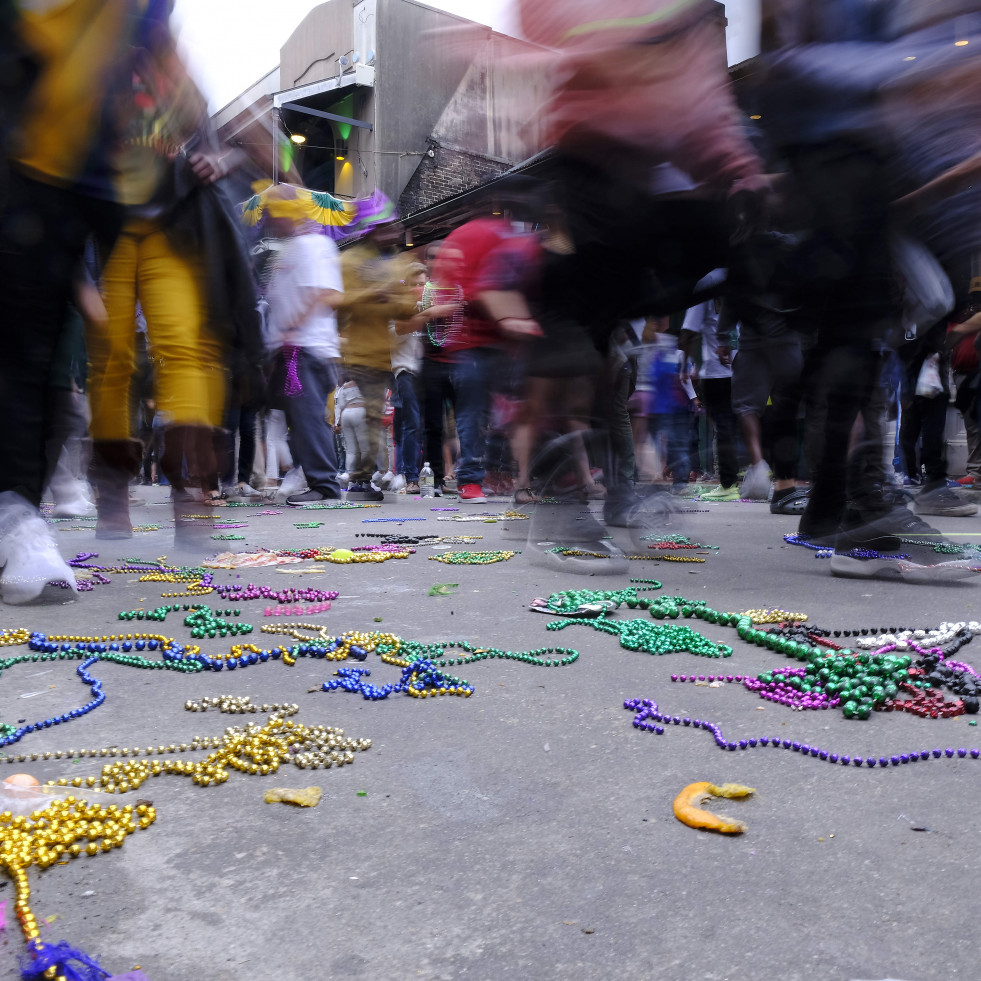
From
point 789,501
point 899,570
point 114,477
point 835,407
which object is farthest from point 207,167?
point 789,501

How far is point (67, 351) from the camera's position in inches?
188

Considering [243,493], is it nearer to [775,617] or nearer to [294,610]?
[294,610]

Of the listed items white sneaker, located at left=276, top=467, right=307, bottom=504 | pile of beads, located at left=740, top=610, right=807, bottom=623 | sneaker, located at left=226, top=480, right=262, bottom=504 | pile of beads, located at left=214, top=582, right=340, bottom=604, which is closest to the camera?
pile of beads, located at left=740, top=610, right=807, bottom=623

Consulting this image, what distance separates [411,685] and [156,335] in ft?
6.95

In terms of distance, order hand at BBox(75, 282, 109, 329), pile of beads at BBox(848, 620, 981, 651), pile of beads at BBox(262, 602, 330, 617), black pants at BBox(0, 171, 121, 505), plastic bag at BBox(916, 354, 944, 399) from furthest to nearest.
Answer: plastic bag at BBox(916, 354, 944, 399)
hand at BBox(75, 282, 109, 329)
black pants at BBox(0, 171, 121, 505)
pile of beads at BBox(262, 602, 330, 617)
pile of beads at BBox(848, 620, 981, 651)

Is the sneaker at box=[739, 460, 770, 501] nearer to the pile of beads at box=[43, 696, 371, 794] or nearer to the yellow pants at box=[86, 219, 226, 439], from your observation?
the yellow pants at box=[86, 219, 226, 439]

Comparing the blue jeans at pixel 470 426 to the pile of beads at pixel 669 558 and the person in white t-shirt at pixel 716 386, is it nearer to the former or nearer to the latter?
the person in white t-shirt at pixel 716 386

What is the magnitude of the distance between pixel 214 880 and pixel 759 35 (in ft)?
11.2

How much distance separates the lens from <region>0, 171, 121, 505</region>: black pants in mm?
2973

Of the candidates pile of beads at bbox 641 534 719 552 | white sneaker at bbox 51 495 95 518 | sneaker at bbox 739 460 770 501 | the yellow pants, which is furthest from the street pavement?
sneaker at bbox 739 460 770 501

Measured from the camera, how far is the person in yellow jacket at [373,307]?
312 inches

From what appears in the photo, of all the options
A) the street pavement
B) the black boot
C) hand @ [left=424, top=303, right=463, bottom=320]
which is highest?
Answer: hand @ [left=424, top=303, right=463, bottom=320]

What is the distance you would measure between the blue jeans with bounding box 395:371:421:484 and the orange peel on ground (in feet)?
28.3

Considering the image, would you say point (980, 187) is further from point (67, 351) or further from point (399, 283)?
point (399, 283)
